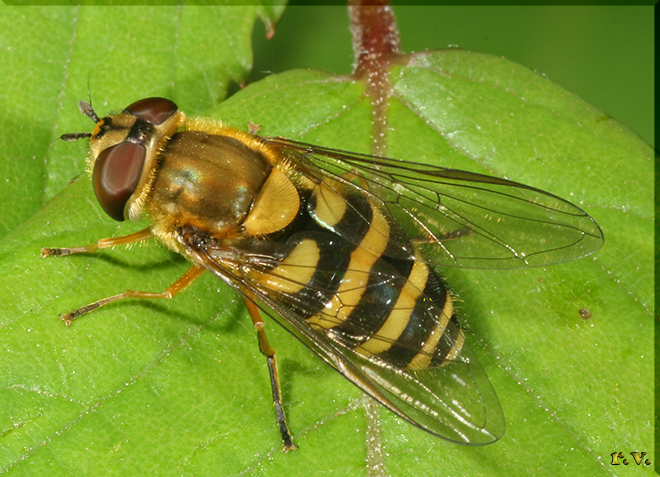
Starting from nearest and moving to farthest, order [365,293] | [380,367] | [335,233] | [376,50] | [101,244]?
[380,367], [365,293], [335,233], [101,244], [376,50]

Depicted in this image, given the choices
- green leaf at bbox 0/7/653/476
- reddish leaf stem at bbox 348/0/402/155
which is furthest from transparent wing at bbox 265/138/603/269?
reddish leaf stem at bbox 348/0/402/155

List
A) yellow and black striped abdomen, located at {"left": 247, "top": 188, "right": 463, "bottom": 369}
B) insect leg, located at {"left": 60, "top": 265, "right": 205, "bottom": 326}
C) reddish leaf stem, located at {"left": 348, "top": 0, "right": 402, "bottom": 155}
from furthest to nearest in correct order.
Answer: reddish leaf stem, located at {"left": 348, "top": 0, "right": 402, "bottom": 155} → insect leg, located at {"left": 60, "top": 265, "right": 205, "bottom": 326} → yellow and black striped abdomen, located at {"left": 247, "top": 188, "right": 463, "bottom": 369}

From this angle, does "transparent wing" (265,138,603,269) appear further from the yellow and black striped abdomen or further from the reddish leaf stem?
the reddish leaf stem

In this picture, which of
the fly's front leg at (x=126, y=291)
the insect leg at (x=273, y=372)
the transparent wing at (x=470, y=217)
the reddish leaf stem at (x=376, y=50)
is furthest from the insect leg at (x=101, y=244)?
the reddish leaf stem at (x=376, y=50)

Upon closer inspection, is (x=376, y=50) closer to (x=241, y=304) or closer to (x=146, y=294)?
(x=241, y=304)

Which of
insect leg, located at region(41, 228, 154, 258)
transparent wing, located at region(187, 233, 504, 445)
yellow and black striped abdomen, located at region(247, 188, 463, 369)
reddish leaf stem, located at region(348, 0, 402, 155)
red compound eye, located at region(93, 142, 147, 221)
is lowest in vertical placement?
insect leg, located at region(41, 228, 154, 258)

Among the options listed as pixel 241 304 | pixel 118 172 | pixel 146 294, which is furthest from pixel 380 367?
pixel 118 172
